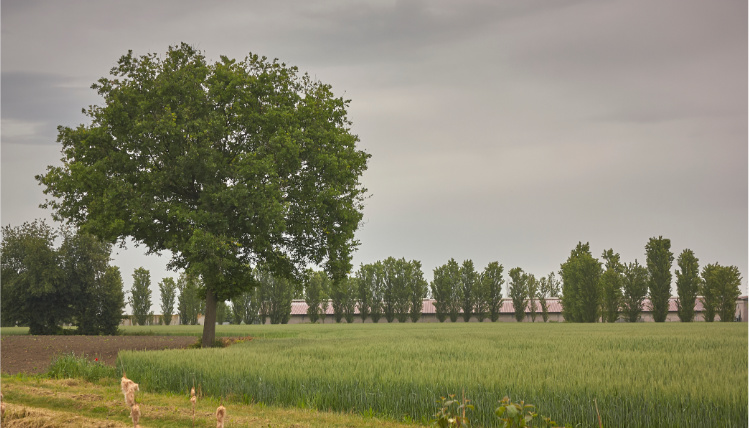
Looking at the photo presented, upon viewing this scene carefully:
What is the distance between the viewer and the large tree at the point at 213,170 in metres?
24.2

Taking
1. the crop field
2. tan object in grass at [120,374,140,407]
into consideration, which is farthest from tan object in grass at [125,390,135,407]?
the crop field

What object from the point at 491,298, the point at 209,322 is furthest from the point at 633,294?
the point at 209,322

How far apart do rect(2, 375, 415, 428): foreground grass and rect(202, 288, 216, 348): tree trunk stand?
12366mm

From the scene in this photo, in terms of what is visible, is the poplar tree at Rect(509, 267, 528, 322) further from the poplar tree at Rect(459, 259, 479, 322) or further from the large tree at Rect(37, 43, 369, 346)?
the large tree at Rect(37, 43, 369, 346)

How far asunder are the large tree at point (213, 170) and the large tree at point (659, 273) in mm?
62264

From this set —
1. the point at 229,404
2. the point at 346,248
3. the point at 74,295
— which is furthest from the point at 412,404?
the point at 74,295

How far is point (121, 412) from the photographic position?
38.0 feet

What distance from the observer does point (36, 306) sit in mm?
47750

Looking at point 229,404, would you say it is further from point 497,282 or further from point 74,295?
point 497,282

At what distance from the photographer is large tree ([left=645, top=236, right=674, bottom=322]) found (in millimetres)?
75500

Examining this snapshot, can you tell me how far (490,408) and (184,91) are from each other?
2060 cm

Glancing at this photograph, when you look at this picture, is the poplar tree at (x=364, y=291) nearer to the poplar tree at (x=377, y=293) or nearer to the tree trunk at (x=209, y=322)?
the poplar tree at (x=377, y=293)

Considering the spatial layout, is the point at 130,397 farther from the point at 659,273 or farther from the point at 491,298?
the point at 491,298

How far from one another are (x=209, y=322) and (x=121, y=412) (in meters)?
17.2
